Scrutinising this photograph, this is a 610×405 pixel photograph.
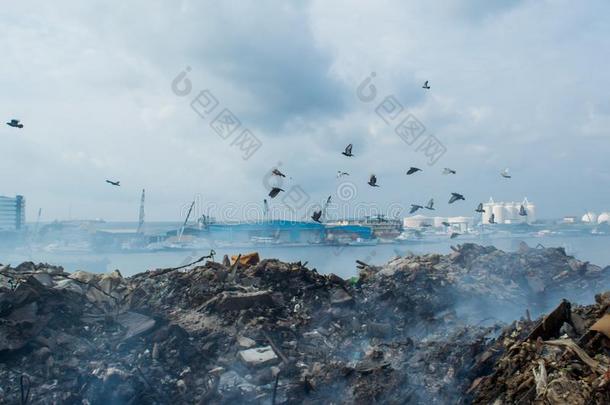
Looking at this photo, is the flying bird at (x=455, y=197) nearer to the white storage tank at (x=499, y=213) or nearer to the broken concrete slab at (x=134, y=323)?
the broken concrete slab at (x=134, y=323)

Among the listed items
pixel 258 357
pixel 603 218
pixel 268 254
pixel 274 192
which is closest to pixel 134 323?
pixel 258 357

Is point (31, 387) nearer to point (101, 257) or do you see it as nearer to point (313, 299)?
point (313, 299)

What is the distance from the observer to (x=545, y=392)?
416 cm

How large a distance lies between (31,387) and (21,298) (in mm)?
1513

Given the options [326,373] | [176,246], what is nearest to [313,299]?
[326,373]

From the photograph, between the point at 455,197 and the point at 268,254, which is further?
the point at 268,254

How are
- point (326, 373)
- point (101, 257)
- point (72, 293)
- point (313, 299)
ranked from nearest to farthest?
1. point (326, 373)
2. point (72, 293)
3. point (313, 299)
4. point (101, 257)

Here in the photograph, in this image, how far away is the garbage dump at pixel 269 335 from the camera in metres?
5.58

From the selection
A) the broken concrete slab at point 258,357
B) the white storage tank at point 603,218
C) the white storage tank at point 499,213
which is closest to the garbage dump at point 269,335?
the broken concrete slab at point 258,357

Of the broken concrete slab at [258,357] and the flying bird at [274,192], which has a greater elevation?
the flying bird at [274,192]

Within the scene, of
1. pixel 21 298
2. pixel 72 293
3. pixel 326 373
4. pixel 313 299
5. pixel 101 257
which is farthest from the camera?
pixel 101 257

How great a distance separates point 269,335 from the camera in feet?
22.4

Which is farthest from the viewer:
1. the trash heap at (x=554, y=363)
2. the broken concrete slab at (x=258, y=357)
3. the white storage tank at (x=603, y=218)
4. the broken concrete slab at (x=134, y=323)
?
the white storage tank at (x=603, y=218)

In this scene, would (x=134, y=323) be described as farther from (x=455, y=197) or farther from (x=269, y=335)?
(x=455, y=197)
